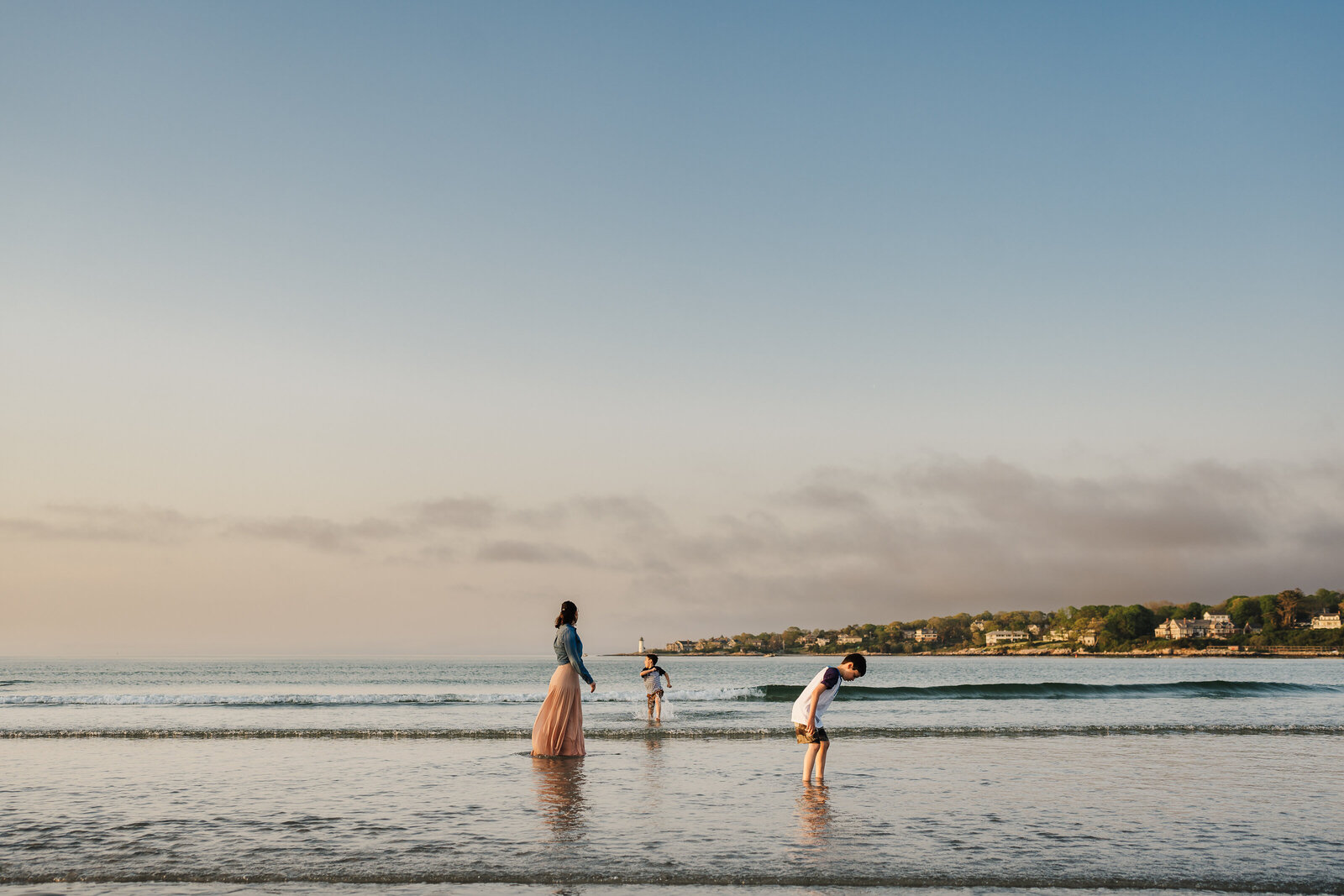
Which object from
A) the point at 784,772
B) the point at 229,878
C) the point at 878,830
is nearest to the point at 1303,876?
the point at 878,830

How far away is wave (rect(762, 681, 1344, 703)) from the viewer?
38.2 metres

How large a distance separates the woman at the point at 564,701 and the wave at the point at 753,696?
18705mm

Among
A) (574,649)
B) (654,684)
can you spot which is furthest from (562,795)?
(654,684)

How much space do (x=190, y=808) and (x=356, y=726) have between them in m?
12.8

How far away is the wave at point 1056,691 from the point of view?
38.2m

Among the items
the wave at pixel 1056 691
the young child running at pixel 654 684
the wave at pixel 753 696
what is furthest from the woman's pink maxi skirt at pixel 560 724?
the wave at pixel 1056 691

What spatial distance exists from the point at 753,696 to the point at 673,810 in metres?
27.9

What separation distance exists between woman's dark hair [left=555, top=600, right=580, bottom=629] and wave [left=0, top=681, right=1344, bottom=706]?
20.3 m

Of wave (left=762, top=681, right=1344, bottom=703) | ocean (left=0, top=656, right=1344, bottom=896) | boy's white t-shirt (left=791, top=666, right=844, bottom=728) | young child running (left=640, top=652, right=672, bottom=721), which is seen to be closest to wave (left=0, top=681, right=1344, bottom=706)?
wave (left=762, top=681, right=1344, bottom=703)

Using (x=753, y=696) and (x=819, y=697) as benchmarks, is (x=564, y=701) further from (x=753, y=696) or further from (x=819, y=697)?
(x=753, y=696)

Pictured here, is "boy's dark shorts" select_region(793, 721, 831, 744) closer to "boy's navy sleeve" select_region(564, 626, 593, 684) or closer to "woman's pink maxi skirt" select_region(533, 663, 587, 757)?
"boy's navy sleeve" select_region(564, 626, 593, 684)

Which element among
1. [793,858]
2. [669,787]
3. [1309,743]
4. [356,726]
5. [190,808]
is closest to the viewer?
[793,858]

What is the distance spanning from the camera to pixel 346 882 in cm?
771

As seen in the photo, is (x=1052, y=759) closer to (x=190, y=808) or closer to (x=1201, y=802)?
(x=1201, y=802)
